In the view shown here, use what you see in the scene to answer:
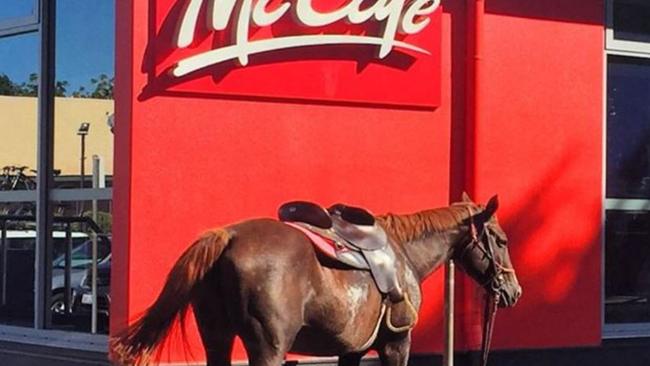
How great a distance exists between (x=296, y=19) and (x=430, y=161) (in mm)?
1425

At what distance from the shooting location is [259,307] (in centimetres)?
509

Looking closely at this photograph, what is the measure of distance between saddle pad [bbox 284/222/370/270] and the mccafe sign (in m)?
1.77

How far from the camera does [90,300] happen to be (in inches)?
Answer: 299

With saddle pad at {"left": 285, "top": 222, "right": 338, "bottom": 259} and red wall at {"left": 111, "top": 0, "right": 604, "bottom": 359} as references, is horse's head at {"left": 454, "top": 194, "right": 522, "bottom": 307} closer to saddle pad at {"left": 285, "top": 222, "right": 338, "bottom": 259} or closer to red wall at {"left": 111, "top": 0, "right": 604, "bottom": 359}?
saddle pad at {"left": 285, "top": 222, "right": 338, "bottom": 259}

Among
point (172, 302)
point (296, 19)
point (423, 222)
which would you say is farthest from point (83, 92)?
point (172, 302)

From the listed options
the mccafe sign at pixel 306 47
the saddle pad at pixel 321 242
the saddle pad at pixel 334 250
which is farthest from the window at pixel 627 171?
the saddle pad at pixel 321 242

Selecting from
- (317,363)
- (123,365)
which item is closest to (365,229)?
(123,365)

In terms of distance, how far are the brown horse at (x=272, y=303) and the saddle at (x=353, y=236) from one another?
0.19ft

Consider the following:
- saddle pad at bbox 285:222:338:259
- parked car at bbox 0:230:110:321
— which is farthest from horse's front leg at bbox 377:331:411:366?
parked car at bbox 0:230:110:321

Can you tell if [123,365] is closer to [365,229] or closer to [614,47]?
[365,229]

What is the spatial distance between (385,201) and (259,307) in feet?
8.80

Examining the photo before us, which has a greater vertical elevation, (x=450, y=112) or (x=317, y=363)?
(x=450, y=112)

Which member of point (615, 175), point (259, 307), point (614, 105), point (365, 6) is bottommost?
point (259, 307)

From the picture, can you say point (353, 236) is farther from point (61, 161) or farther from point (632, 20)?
point (632, 20)
